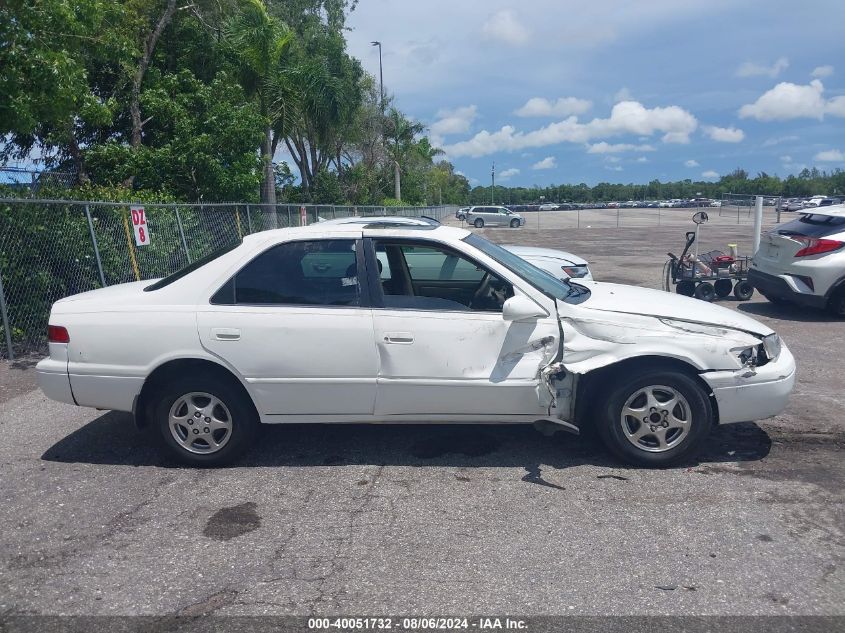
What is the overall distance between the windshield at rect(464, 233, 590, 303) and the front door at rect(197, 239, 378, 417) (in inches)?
39.2

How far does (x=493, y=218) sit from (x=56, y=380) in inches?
1987

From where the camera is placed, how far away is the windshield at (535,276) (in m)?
5.12

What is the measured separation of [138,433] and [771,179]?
107985 mm

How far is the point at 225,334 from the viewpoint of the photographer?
4.92 m

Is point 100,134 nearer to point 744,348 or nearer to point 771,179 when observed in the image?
point 744,348

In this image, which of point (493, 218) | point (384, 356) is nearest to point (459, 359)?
point (384, 356)

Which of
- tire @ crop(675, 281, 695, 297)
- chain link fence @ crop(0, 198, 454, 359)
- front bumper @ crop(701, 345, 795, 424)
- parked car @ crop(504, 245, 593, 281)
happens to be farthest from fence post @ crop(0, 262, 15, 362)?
tire @ crop(675, 281, 695, 297)

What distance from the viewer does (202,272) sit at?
5.14m

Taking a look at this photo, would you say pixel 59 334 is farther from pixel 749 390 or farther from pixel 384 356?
pixel 749 390

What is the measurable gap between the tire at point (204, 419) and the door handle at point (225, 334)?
0.28 metres

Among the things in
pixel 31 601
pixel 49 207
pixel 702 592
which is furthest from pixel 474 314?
pixel 49 207

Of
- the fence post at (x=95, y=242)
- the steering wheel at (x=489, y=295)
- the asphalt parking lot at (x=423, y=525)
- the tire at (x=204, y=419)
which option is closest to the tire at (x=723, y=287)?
the asphalt parking lot at (x=423, y=525)

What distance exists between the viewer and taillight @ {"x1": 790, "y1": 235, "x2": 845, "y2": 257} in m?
10.1

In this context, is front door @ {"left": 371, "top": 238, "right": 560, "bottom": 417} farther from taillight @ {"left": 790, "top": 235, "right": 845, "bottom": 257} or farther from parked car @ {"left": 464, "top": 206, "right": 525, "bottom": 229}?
parked car @ {"left": 464, "top": 206, "right": 525, "bottom": 229}
